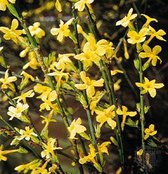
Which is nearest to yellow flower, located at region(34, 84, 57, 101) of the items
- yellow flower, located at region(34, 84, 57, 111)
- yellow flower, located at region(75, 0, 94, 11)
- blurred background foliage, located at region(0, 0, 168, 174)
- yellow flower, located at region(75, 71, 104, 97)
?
yellow flower, located at region(34, 84, 57, 111)

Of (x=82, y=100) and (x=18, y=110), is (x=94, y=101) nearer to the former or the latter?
(x=82, y=100)

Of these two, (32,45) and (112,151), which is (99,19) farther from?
(32,45)

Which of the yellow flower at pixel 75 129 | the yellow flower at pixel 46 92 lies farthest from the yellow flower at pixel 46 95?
the yellow flower at pixel 75 129

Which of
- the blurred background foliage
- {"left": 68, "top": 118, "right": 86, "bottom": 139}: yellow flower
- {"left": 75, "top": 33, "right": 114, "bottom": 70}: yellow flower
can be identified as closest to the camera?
{"left": 75, "top": 33, "right": 114, "bottom": 70}: yellow flower

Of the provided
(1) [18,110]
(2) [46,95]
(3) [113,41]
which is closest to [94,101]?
(2) [46,95]

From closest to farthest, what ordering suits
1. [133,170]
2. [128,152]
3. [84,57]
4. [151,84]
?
[84,57] → [151,84] → [133,170] → [128,152]

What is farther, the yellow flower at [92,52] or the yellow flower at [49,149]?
the yellow flower at [49,149]

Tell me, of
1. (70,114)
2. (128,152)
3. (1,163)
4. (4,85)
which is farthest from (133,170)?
(1,163)

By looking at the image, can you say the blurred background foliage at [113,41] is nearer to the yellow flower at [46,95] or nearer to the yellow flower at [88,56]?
the yellow flower at [46,95]

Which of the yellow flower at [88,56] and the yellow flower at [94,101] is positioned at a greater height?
the yellow flower at [88,56]

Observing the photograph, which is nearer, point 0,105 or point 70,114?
point 70,114

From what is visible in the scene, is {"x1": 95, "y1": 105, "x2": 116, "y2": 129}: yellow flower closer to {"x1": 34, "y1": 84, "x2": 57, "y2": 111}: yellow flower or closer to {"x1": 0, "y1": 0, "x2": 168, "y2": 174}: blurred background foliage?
{"x1": 34, "y1": 84, "x2": 57, "y2": 111}: yellow flower
